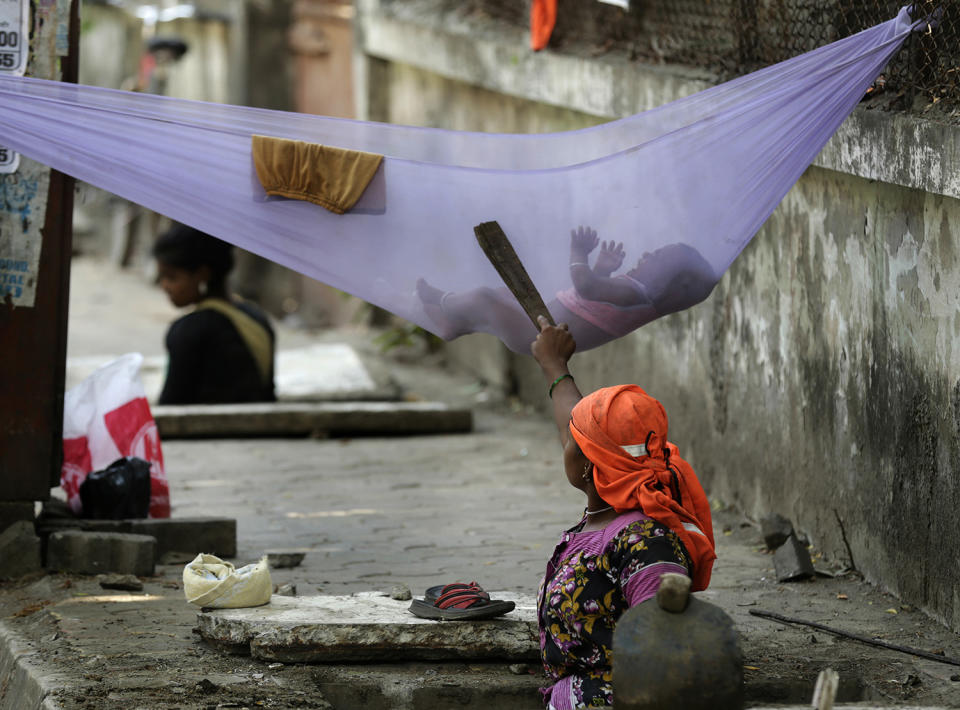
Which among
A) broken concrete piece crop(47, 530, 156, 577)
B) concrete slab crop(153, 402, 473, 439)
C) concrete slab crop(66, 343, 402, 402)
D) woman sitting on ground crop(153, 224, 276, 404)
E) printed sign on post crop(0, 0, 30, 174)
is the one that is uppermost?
printed sign on post crop(0, 0, 30, 174)

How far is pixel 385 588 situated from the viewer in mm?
4500

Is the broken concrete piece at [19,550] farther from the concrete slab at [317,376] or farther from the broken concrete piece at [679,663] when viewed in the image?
the concrete slab at [317,376]

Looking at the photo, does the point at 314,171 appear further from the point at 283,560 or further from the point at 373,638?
the point at 283,560

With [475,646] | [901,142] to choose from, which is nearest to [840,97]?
[901,142]

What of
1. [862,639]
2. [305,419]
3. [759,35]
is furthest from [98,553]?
[759,35]

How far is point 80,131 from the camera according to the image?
3.91m

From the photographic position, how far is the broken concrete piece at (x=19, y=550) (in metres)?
4.52

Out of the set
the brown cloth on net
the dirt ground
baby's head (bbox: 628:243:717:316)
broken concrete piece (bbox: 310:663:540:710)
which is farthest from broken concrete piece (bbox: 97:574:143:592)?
baby's head (bbox: 628:243:717:316)

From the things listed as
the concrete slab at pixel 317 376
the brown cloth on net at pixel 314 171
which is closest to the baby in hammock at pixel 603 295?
the brown cloth on net at pixel 314 171

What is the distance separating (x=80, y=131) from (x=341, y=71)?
8.64 m

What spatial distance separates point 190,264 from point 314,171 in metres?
2.57

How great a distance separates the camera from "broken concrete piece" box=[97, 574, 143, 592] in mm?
4367

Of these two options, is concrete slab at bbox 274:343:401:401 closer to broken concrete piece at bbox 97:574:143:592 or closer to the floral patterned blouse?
broken concrete piece at bbox 97:574:143:592

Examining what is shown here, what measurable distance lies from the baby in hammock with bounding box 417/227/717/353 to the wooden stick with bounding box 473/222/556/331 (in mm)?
111
